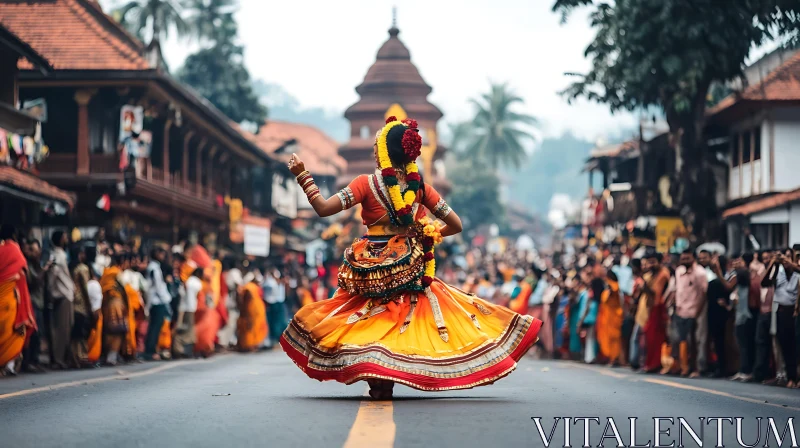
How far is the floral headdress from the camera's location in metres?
11.1

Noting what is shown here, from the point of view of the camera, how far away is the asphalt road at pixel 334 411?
8086mm

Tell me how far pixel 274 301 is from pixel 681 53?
1062 cm

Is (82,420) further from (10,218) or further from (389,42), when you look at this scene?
(389,42)

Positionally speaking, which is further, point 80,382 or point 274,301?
point 274,301

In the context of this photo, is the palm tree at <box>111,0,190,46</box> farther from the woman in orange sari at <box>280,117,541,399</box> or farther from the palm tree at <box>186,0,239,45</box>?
the woman in orange sari at <box>280,117,541,399</box>

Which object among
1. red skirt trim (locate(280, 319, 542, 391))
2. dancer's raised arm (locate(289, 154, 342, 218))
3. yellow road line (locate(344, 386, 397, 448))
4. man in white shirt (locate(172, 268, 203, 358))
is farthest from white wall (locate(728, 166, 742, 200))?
yellow road line (locate(344, 386, 397, 448))

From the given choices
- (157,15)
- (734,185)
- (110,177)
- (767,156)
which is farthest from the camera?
(157,15)

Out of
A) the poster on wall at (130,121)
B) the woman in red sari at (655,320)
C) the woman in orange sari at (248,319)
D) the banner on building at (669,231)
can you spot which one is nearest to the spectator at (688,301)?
the woman in red sari at (655,320)

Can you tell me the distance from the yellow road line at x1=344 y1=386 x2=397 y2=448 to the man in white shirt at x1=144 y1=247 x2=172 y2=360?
12906 millimetres

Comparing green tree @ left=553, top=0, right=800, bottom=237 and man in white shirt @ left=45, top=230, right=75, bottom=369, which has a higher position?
green tree @ left=553, top=0, right=800, bottom=237

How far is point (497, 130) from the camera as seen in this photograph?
119 meters

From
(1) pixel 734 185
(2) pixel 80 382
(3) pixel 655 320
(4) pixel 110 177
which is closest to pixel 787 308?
(3) pixel 655 320

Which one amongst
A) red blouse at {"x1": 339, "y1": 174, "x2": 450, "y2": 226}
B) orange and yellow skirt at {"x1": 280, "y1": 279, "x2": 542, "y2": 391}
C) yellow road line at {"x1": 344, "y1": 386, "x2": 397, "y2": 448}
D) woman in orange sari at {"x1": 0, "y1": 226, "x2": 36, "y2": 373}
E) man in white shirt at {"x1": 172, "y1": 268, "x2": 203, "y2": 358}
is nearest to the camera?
yellow road line at {"x1": 344, "y1": 386, "x2": 397, "y2": 448}

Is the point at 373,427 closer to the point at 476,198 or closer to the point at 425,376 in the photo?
the point at 425,376
